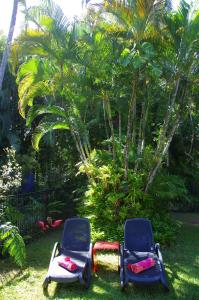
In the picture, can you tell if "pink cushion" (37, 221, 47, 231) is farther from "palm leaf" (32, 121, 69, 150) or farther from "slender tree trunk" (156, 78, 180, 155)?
"slender tree trunk" (156, 78, 180, 155)

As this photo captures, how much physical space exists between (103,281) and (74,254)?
0.75 meters

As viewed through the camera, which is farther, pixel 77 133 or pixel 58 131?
pixel 58 131

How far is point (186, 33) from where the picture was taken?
825 centimetres

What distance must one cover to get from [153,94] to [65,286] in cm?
596

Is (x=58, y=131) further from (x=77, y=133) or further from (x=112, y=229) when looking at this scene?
(x=112, y=229)

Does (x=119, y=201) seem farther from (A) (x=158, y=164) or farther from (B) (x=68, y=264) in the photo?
(B) (x=68, y=264)

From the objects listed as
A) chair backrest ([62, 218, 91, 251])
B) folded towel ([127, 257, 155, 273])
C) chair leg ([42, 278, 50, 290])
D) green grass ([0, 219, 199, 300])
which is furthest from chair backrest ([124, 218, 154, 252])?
chair leg ([42, 278, 50, 290])

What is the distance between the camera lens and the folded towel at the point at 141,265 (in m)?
6.00

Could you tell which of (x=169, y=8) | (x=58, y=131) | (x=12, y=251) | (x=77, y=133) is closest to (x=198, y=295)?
(x=12, y=251)

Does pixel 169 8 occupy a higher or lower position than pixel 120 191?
higher

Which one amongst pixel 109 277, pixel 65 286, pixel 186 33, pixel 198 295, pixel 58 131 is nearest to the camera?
pixel 198 295

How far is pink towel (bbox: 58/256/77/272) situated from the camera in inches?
240

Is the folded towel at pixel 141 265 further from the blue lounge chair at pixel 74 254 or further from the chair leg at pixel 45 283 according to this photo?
the chair leg at pixel 45 283

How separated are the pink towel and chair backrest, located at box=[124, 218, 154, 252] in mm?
1365
